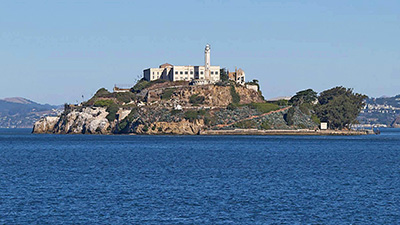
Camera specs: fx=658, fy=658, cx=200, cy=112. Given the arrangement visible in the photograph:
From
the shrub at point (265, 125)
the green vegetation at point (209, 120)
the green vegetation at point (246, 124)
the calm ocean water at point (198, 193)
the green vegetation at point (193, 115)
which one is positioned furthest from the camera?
the shrub at point (265, 125)

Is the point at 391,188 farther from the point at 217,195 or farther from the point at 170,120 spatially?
the point at 170,120

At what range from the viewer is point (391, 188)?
52.8m

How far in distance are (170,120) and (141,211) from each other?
15397 centimetres

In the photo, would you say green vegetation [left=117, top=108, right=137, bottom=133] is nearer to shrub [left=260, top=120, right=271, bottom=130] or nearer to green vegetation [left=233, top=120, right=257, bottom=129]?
green vegetation [left=233, top=120, right=257, bottom=129]

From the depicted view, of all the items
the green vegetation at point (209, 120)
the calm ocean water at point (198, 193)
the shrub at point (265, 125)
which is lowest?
the calm ocean water at point (198, 193)

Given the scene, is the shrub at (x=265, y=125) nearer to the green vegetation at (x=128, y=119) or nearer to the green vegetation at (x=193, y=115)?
the green vegetation at (x=193, y=115)

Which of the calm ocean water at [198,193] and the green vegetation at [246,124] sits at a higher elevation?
the green vegetation at [246,124]

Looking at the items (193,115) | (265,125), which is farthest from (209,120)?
(265,125)

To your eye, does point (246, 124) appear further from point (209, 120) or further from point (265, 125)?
point (209, 120)

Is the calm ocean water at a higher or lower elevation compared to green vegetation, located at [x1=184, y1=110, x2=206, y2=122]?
lower

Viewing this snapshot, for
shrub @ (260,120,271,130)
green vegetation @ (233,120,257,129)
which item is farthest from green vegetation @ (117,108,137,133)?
shrub @ (260,120,271,130)

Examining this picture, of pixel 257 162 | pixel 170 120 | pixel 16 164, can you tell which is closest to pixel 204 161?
pixel 257 162

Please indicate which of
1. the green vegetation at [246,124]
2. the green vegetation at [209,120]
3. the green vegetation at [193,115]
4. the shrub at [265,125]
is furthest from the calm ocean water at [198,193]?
the shrub at [265,125]

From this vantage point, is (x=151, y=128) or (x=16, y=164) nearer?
(x=16, y=164)
